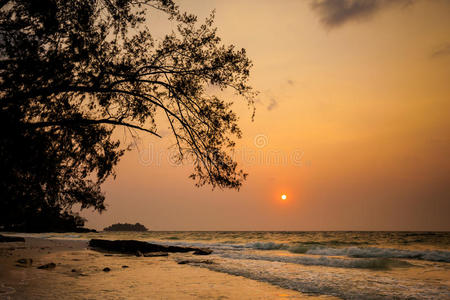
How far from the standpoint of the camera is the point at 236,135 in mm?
10383

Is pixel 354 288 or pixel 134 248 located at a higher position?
pixel 354 288

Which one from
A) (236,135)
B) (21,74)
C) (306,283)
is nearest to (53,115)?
(21,74)

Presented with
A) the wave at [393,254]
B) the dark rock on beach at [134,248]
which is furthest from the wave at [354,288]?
the wave at [393,254]

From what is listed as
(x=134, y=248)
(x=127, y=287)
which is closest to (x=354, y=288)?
(x=127, y=287)

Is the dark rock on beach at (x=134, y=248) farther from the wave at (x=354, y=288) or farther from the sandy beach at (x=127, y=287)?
the wave at (x=354, y=288)

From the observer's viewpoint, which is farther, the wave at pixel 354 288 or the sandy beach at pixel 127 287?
the wave at pixel 354 288

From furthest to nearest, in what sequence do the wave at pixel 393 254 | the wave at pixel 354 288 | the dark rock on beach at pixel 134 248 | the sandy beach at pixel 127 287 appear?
the wave at pixel 393 254 → the dark rock on beach at pixel 134 248 → the wave at pixel 354 288 → the sandy beach at pixel 127 287

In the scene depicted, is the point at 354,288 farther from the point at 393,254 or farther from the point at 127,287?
the point at 393,254

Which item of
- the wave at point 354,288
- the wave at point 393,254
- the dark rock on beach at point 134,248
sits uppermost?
the wave at point 354,288

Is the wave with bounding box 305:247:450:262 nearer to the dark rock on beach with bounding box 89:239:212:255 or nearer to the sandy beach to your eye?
the dark rock on beach with bounding box 89:239:212:255

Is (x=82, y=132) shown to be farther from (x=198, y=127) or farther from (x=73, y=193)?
(x=198, y=127)

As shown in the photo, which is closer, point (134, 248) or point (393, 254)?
point (134, 248)

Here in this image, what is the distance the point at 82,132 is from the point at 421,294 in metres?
11.1

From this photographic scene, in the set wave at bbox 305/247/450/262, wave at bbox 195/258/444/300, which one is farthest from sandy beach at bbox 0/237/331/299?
wave at bbox 305/247/450/262
